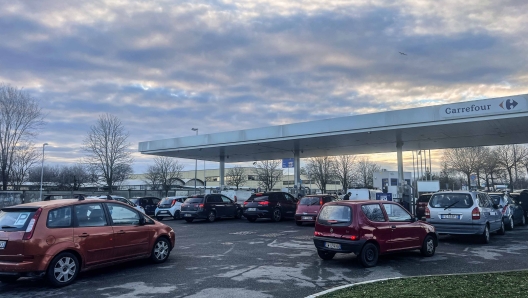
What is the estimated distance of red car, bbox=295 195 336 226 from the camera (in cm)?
1945

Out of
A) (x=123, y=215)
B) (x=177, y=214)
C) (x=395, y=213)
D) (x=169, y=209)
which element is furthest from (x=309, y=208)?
(x=123, y=215)

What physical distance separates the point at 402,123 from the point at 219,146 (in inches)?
497

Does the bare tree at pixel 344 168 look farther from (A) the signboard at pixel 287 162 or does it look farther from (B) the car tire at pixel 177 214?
(B) the car tire at pixel 177 214

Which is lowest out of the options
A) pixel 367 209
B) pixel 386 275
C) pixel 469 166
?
pixel 386 275

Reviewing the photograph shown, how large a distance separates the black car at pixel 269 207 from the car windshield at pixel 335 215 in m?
12.0

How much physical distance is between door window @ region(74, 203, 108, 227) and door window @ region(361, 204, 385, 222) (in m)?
5.83

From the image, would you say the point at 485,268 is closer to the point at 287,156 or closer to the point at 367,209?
the point at 367,209

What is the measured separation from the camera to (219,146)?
1107 inches

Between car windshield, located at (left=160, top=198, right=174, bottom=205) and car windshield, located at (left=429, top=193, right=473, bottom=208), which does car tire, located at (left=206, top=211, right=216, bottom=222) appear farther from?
car windshield, located at (left=429, top=193, right=473, bottom=208)

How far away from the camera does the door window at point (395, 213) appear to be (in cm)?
1006

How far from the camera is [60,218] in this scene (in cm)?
795

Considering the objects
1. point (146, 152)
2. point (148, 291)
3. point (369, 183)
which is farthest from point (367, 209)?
point (369, 183)

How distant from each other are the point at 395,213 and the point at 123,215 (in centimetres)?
653

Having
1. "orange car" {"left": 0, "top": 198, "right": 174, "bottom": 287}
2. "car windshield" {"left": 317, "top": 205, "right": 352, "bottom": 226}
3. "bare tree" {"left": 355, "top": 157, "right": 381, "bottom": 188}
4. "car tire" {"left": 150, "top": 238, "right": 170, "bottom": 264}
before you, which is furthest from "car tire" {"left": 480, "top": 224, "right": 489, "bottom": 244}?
"bare tree" {"left": 355, "top": 157, "right": 381, "bottom": 188}
